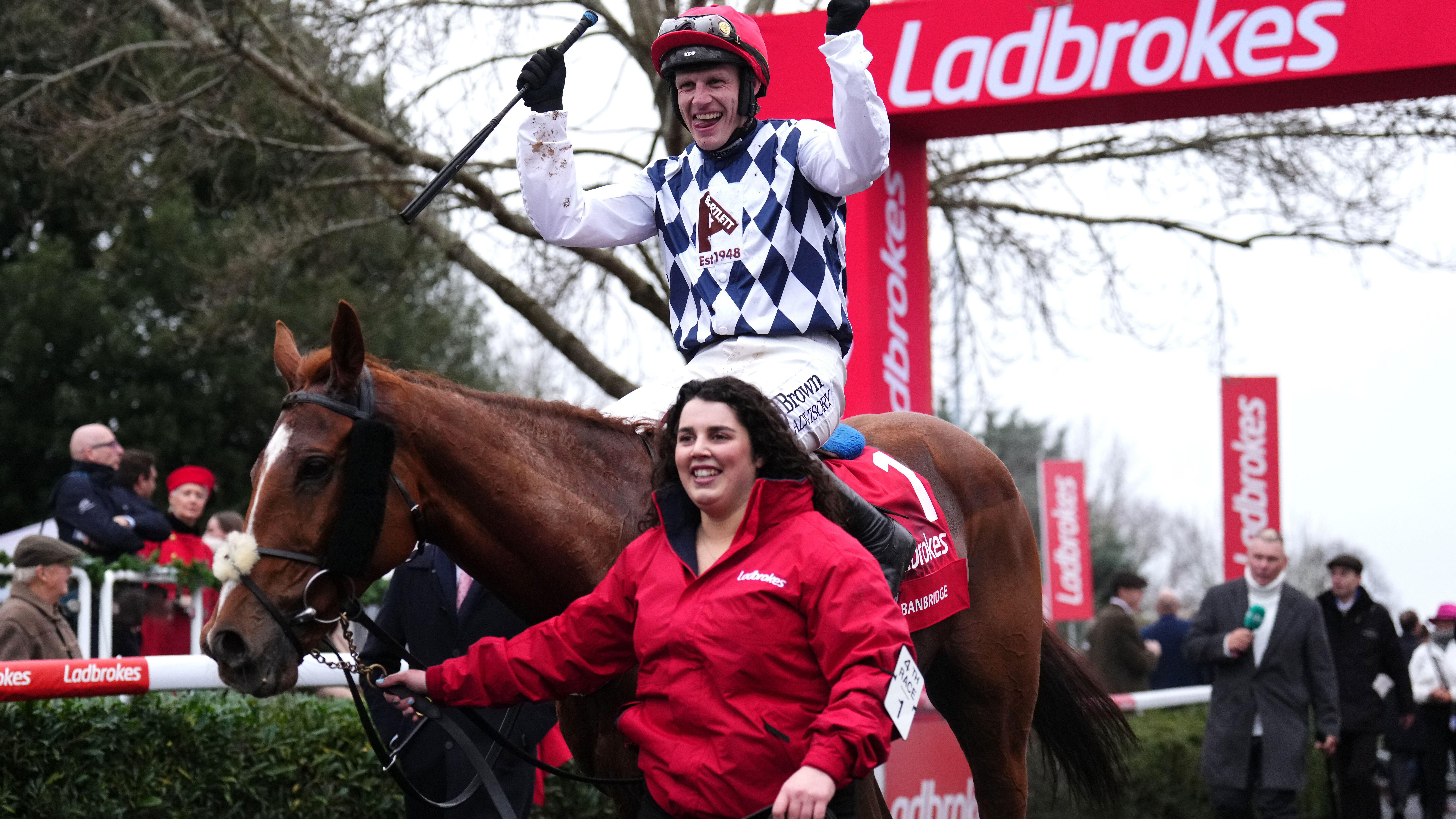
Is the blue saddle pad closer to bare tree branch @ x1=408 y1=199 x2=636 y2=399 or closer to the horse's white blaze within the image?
the horse's white blaze

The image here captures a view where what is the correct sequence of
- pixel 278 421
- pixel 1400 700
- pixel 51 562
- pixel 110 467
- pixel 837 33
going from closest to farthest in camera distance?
pixel 278 421, pixel 837 33, pixel 51 562, pixel 110 467, pixel 1400 700

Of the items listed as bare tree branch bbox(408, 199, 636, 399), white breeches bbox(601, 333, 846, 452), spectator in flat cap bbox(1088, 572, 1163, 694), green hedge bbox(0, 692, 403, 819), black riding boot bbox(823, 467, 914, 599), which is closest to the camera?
black riding boot bbox(823, 467, 914, 599)

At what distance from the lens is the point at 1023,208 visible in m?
11.0

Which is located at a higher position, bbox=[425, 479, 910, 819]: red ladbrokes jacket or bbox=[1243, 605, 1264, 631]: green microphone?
bbox=[425, 479, 910, 819]: red ladbrokes jacket

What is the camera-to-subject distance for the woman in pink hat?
10.5 metres

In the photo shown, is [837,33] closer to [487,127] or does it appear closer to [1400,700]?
[487,127]

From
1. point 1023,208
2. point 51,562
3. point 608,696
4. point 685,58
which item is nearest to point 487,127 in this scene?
point 685,58

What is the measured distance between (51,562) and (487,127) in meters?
3.05

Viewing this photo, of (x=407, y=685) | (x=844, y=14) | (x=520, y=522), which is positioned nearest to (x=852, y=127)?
(x=844, y=14)

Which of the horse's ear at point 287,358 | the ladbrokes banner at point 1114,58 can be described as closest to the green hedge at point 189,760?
the horse's ear at point 287,358

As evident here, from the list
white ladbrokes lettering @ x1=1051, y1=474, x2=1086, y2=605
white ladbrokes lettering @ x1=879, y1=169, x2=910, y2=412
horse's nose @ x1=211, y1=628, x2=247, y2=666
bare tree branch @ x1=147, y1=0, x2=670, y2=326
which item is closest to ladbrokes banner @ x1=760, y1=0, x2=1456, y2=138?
white ladbrokes lettering @ x1=879, y1=169, x2=910, y2=412

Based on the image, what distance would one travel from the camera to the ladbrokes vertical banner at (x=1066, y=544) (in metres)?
13.2

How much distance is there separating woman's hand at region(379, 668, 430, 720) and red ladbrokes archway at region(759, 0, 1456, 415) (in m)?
3.97

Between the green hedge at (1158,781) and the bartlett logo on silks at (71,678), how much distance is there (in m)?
5.25
